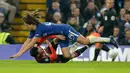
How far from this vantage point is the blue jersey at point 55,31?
15.8 metres

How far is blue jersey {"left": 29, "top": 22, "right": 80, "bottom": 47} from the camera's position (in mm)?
15797

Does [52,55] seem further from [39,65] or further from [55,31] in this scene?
[39,65]

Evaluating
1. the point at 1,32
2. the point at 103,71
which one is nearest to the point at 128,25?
the point at 1,32

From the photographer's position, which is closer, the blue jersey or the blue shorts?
the blue jersey

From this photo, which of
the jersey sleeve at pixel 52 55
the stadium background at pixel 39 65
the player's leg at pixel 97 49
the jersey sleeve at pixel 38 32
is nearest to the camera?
the stadium background at pixel 39 65

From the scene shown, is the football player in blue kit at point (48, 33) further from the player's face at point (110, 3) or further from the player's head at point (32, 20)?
the player's face at point (110, 3)

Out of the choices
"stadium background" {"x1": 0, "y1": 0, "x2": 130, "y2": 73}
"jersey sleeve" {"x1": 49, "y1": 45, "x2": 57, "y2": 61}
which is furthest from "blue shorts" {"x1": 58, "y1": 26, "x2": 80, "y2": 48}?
"stadium background" {"x1": 0, "y1": 0, "x2": 130, "y2": 73}

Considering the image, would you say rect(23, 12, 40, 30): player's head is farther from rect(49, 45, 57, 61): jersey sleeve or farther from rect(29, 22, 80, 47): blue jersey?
rect(49, 45, 57, 61): jersey sleeve

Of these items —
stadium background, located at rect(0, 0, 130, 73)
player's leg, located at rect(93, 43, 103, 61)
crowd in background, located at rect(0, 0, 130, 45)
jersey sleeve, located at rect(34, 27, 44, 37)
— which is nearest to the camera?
stadium background, located at rect(0, 0, 130, 73)

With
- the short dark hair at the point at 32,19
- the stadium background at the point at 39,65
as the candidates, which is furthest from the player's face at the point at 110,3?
the short dark hair at the point at 32,19

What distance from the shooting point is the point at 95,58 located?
62.4 ft

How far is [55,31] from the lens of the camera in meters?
16.1

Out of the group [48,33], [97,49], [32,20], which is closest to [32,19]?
[32,20]

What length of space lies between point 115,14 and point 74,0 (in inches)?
75.8
